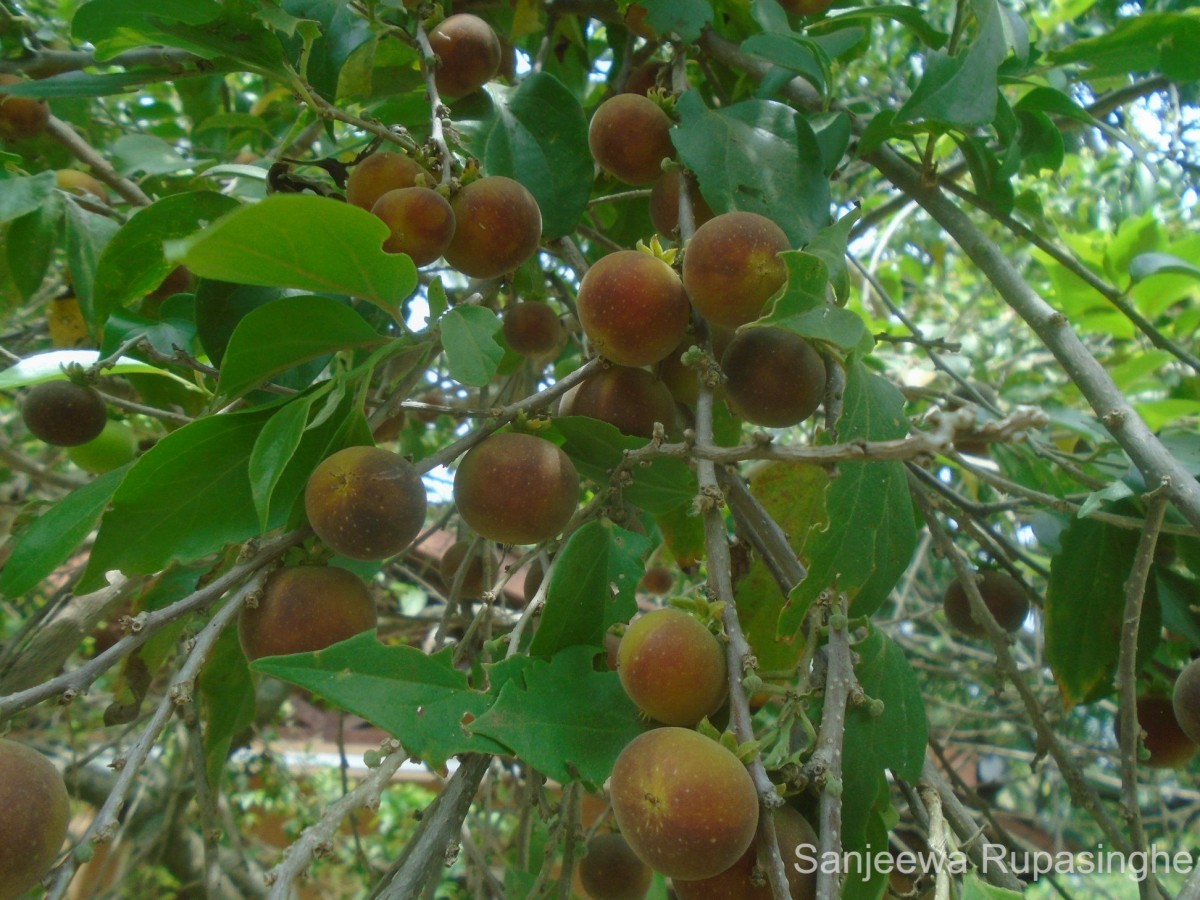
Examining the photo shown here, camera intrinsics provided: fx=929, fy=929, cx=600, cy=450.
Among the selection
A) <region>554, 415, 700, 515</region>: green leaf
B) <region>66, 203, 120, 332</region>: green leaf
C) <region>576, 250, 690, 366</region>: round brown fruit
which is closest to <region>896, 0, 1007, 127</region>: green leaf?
<region>576, 250, 690, 366</region>: round brown fruit

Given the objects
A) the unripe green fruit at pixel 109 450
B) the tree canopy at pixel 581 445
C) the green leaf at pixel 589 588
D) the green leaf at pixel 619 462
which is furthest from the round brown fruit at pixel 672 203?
the unripe green fruit at pixel 109 450

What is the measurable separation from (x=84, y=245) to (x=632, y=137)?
87 cm

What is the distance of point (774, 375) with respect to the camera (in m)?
0.96

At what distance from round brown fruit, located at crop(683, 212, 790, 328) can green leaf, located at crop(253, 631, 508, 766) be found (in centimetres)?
42

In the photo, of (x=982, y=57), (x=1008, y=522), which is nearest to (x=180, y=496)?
(x=982, y=57)

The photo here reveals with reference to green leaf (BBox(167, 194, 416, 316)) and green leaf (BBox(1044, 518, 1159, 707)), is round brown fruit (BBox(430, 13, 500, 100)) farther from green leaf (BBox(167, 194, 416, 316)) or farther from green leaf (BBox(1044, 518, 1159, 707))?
green leaf (BBox(1044, 518, 1159, 707))

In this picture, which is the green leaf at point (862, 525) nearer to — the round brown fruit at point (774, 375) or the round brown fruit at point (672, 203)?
the round brown fruit at point (774, 375)

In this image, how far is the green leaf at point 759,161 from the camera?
105 cm

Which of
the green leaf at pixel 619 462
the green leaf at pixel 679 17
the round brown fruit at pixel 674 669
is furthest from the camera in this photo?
the green leaf at pixel 679 17

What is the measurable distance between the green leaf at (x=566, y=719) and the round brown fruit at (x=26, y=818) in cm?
32

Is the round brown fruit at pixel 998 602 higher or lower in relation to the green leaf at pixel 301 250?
lower

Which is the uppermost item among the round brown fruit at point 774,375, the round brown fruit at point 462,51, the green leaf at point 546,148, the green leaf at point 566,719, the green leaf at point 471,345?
the round brown fruit at point 462,51

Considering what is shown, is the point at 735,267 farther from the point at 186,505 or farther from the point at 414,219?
the point at 186,505

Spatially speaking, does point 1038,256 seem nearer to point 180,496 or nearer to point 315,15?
point 315,15
